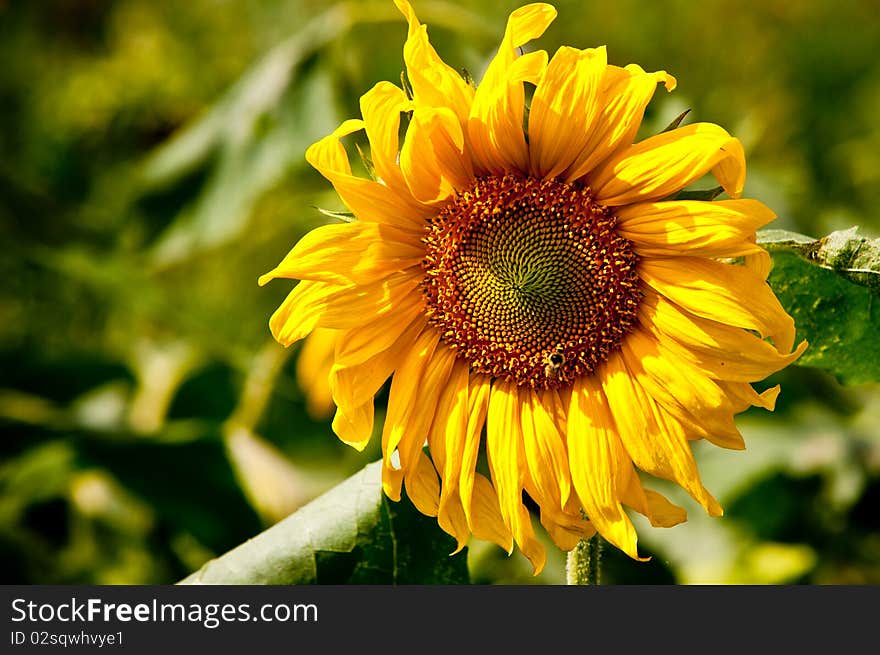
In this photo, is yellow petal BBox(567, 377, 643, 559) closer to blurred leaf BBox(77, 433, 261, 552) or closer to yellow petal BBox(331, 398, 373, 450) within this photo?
yellow petal BBox(331, 398, 373, 450)

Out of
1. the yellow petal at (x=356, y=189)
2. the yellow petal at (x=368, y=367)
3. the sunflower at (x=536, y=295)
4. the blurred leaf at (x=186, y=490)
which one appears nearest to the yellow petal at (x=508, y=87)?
the sunflower at (x=536, y=295)

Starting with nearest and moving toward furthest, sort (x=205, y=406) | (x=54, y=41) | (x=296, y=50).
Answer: (x=296, y=50)
(x=205, y=406)
(x=54, y=41)

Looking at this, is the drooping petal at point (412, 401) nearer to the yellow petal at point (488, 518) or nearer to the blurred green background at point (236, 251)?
the yellow petal at point (488, 518)

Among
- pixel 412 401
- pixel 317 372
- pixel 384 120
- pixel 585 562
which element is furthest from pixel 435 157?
pixel 317 372

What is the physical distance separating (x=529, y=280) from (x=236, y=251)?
182cm

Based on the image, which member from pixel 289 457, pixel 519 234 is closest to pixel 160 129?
pixel 289 457

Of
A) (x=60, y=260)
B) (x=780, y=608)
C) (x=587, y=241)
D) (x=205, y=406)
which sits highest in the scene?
(x=60, y=260)

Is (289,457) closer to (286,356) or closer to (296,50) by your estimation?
(286,356)

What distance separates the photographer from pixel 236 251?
116 inches

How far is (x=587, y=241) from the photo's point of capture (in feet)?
4.04

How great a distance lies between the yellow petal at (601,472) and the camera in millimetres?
1146

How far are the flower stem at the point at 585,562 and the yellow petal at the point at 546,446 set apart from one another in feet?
0.23

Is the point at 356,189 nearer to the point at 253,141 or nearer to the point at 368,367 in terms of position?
the point at 368,367

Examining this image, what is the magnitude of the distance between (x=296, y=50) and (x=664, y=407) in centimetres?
156
